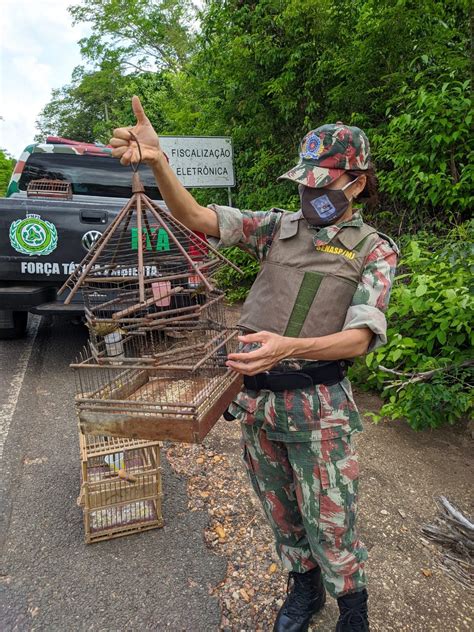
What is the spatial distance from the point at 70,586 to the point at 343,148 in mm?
2131

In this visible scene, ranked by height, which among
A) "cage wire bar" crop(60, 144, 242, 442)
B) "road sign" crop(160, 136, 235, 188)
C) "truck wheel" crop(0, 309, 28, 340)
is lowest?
"truck wheel" crop(0, 309, 28, 340)

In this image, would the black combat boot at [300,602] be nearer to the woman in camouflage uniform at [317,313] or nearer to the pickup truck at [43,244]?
the woman in camouflage uniform at [317,313]

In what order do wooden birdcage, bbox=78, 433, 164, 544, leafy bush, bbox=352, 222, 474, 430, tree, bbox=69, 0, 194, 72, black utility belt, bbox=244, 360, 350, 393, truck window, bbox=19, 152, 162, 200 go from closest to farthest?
black utility belt, bbox=244, 360, 350, 393 → wooden birdcage, bbox=78, 433, 164, 544 → leafy bush, bbox=352, 222, 474, 430 → truck window, bbox=19, 152, 162, 200 → tree, bbox=69, 0, 194, 72

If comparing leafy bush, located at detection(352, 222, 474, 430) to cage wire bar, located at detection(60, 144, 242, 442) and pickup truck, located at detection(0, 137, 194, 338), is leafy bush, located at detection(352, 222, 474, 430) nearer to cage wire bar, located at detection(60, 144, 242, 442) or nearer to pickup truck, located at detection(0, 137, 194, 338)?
cage wire bar, located at detection(60, 144, 242, 442)

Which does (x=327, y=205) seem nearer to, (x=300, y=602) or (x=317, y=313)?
(x=317, y=313)

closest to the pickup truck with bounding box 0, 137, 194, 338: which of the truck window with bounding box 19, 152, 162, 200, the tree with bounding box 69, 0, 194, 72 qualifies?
the truck window with bounding box 19, 152, 162, 200

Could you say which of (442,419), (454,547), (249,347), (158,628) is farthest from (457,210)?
(158,628)

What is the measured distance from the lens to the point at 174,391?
197 centimetres

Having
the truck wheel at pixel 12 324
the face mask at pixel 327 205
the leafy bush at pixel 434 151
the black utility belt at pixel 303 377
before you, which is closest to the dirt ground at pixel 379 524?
the black utility belt at pixel 303 377

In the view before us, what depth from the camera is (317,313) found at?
166 cm

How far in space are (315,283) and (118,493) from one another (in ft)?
5.17

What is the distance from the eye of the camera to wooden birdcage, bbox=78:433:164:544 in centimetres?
240

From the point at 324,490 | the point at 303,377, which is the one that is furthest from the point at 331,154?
the point at 324,490

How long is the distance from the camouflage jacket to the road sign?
445cm
